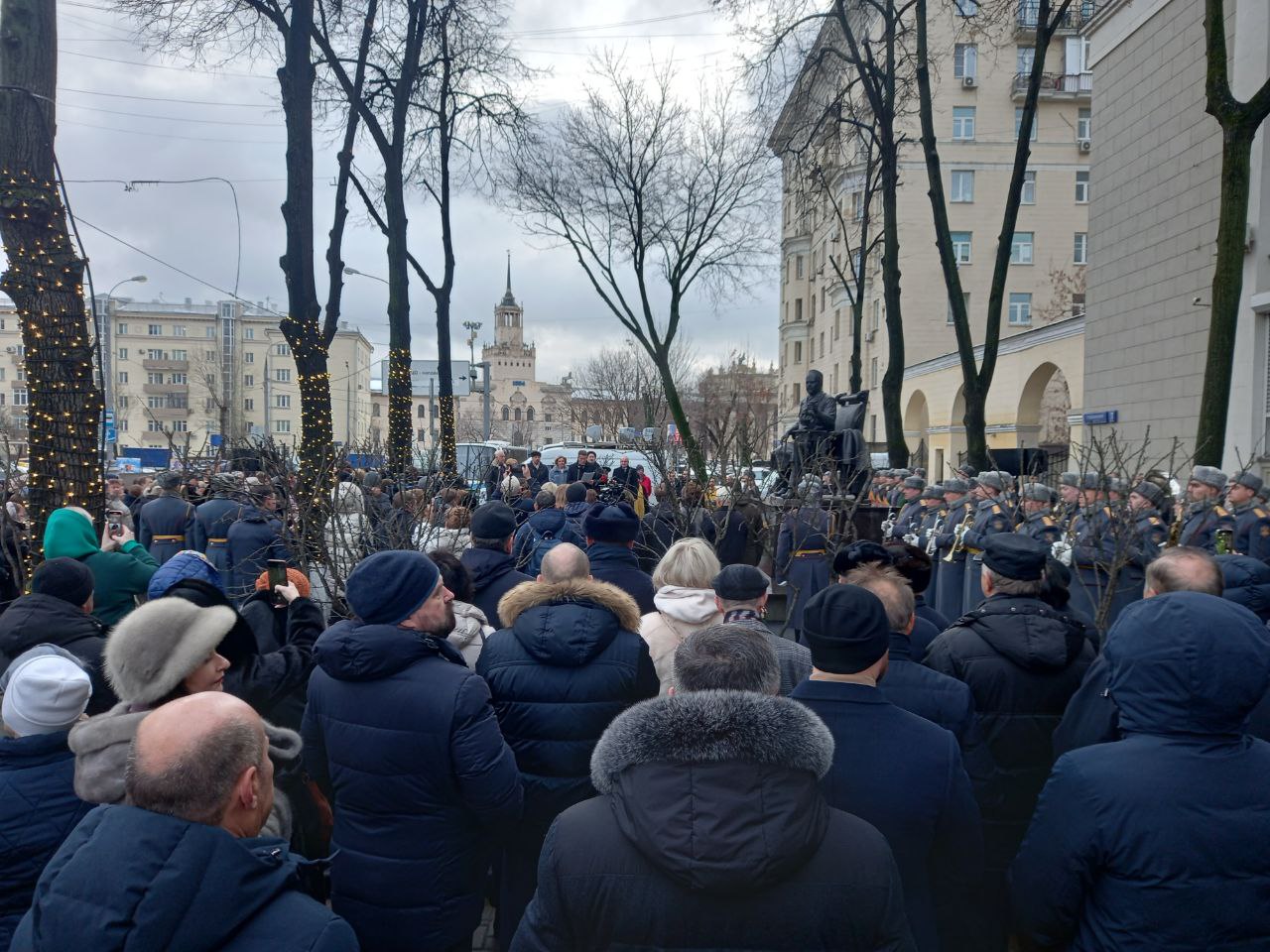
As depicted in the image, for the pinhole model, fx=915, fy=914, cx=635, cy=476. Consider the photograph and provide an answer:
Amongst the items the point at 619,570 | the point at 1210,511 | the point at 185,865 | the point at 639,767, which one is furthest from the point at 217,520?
the point at 1210,511

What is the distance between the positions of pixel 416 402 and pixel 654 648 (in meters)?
119

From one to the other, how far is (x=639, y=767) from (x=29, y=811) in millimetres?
1790

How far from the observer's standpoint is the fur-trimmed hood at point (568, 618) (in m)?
3.36

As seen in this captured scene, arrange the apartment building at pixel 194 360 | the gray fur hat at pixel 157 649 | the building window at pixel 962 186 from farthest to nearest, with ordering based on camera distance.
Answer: the apartment building at pixel 194 360
the building window at pixel 962 186
the gray fur hat at pixel 157 649

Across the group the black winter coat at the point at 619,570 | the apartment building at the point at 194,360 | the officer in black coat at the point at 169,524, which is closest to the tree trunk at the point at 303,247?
the officer in black coat at the point at 169,524

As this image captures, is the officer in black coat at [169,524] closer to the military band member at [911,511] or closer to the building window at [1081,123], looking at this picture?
the military band member at [911,511]

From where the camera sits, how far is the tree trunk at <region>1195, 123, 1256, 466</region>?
9617 millimetres

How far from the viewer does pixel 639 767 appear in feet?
6.01

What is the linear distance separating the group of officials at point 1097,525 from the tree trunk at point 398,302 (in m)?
9.93

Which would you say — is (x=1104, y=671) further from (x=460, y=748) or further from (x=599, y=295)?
(x=599, y=295)

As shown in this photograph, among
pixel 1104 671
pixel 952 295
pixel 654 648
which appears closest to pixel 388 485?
pixel 654 648

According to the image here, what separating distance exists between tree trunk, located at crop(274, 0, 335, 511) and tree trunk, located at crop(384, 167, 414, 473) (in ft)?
17.1

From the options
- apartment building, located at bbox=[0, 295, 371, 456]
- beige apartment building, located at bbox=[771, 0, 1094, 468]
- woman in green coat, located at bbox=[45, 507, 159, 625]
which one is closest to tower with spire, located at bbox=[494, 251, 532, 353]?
apartment building, located at bbox=[0, 295, 371, 456]

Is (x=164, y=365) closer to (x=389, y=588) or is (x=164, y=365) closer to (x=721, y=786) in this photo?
(x=389, y=588)
